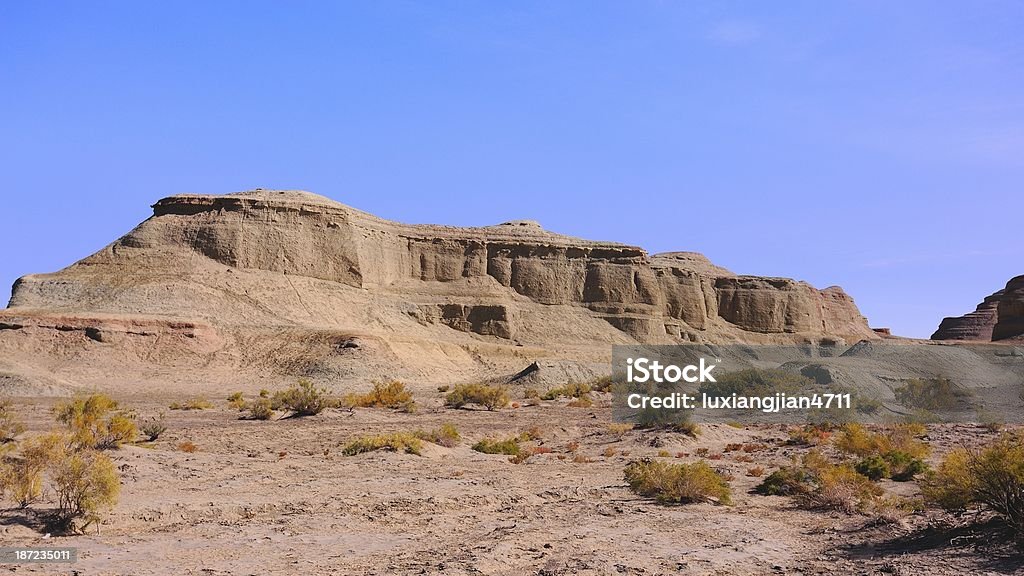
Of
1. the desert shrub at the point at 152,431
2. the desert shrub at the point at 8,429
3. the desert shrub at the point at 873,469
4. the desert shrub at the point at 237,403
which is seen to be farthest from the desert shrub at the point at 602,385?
the desert shrub at the point at 873,469

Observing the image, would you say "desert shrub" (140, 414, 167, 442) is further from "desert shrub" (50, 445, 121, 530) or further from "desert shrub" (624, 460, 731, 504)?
"desert shrub" (624, 460, 731, 504)

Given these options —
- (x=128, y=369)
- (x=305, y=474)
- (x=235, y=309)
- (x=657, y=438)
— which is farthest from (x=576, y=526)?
(x=235, y=309)

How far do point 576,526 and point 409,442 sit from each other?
779 cm

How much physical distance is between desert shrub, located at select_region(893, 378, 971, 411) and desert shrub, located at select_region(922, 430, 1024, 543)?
23233 millimetres

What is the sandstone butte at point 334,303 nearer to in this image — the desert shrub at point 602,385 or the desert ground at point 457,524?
the desert shrub at point 602,385

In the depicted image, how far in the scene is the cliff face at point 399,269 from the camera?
198 ft

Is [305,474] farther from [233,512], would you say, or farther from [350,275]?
[350,275]

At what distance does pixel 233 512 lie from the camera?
12500 mm

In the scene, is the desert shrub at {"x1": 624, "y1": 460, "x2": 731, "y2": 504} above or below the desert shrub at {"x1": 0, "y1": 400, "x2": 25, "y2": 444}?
below

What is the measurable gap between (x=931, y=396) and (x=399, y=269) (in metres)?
49.9

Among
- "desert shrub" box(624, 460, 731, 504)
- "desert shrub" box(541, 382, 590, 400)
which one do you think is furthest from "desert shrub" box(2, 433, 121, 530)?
"desert shrub" box(541, 382, 590, 400)

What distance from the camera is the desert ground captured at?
973cm

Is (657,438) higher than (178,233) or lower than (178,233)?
lower

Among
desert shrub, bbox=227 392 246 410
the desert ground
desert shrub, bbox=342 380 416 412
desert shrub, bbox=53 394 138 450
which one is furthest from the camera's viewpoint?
desert shrub, bbox=342 380 416 412
